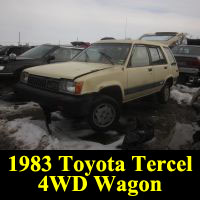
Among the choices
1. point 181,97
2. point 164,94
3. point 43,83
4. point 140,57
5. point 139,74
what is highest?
point 140,57

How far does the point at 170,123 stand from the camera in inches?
229

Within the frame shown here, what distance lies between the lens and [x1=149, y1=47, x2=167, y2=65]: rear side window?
629cm

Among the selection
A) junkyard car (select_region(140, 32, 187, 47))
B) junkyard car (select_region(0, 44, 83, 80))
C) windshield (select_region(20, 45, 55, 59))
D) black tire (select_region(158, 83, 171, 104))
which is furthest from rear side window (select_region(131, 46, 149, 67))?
junkyard car (select_region(140, 32, 187, 47))

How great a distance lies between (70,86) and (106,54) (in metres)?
1.50

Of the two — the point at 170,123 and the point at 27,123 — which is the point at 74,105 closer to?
the point at 27,123

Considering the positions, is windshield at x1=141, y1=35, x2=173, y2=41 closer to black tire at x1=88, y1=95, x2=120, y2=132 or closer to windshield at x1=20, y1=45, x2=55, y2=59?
windshield at x1=20, y1=45, x2=55, y2=59

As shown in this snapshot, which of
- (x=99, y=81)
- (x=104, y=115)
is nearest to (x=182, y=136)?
(x=104, y=115)

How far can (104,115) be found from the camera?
4871 mm

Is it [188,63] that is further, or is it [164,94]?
[188,63]

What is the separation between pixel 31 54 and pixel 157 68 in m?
4.04

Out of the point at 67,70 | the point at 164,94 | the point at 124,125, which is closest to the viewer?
the point at 67,70

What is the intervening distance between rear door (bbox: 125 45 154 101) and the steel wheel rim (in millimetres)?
647

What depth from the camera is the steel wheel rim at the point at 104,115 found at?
15.6 feet

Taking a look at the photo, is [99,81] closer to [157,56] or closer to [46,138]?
[46,138]
